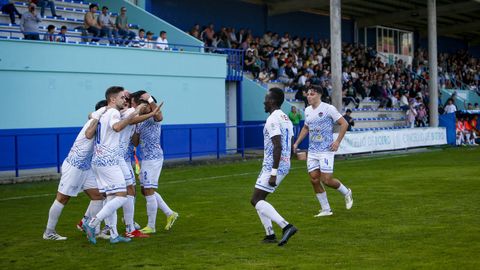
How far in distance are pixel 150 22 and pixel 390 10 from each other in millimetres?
22064

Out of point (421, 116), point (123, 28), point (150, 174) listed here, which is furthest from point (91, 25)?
point (421, 116)

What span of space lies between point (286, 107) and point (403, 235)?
22.1 meters

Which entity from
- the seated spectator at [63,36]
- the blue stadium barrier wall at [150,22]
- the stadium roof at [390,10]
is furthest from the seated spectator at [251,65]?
the seated spectator at [63,36]

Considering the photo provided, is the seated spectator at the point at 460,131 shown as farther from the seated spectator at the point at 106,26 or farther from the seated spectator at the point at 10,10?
the seated spectator at the point at 10,10

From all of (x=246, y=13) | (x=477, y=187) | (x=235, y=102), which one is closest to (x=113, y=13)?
(x=235, y=102)

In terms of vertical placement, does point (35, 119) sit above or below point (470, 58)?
below

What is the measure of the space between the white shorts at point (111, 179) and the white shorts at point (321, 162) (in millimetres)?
3833

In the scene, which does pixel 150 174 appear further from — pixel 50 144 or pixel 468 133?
pixel 468 133

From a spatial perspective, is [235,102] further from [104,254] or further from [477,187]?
[104,254]

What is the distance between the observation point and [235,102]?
3155 centimetres

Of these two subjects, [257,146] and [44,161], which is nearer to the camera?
[44,161]

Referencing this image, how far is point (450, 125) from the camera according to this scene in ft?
123

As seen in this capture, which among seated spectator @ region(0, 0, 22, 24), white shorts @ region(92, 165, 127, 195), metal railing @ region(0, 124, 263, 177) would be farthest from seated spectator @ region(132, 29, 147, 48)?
white shorts @ region(92, 165, 127, 195)

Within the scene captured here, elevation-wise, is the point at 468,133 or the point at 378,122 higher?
the point at 378,122
